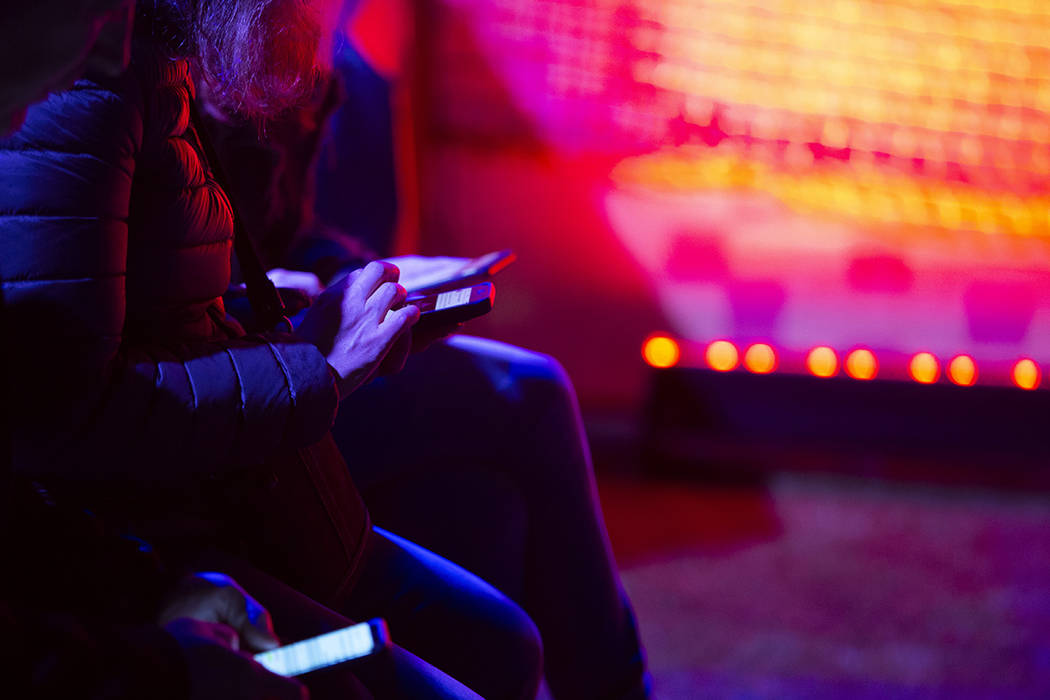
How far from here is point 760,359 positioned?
2.35m

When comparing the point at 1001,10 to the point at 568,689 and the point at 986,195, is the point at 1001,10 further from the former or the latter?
the point at 568,689

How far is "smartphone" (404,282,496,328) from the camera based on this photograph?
0.86 m

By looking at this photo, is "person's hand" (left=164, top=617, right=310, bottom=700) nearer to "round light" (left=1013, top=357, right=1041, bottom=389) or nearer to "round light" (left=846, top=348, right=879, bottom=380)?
"round light" (left=846, top=348, right=879, bottom=380)

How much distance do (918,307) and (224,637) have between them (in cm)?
239

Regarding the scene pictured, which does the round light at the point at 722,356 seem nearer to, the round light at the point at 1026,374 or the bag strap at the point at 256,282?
the round light at the point at 1026,374

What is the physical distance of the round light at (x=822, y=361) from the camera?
2.32 metres

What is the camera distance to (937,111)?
2.44m

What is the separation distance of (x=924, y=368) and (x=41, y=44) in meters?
2.26

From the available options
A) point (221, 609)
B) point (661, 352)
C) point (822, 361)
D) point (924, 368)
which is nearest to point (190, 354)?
point (221, 609)

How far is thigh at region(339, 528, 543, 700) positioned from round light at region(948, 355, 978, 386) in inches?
70.6

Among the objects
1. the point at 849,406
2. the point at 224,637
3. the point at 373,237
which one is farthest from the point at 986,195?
the point at 224,637

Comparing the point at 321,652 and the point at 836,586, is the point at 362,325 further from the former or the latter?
the point at 836,586

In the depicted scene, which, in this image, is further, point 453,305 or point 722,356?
point 722,356

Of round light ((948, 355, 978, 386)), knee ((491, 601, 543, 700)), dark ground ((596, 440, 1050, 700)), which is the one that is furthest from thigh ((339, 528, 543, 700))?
round light ((948, 355, 978, 386))
